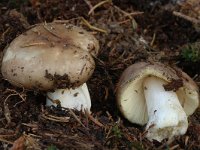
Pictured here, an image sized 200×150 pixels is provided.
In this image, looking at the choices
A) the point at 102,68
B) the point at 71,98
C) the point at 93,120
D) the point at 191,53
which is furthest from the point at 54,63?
the point at 191,53

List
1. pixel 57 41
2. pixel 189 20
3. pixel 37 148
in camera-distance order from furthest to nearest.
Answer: pixel 189 20
pixel 57 41
pixel 37 148

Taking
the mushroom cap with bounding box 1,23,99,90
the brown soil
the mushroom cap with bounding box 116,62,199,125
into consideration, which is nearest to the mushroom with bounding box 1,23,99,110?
the mushroom cap with bounding box 1,23,99,90

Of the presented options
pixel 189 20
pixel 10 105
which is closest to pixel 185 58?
pixel 189 20

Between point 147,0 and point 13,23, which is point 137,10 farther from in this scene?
point 13,23

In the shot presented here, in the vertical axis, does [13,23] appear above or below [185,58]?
above

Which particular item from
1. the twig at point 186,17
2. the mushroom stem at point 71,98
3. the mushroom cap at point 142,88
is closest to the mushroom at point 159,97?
the mushroom cap at point 142,88

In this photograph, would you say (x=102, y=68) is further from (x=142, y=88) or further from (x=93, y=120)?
(x=93, y=120)

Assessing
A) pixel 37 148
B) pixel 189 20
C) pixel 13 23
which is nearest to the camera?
pixel 37 148

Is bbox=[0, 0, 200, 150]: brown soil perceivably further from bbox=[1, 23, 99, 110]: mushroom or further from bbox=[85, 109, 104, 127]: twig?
bbox=[1, 23, 99, 110]: mushroom
